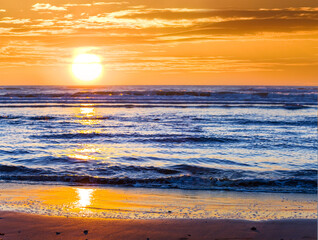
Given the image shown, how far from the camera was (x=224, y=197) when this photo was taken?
8188mm

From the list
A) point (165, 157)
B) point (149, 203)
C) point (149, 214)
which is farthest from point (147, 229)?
point (165, 157)

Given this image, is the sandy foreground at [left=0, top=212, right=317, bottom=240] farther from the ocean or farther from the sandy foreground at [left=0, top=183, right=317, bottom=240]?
the ocean

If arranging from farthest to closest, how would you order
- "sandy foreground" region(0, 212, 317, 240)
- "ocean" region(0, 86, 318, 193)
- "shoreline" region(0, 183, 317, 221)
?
"ocean" region(0, 86, 318, 193), "shoreline" region(0, 183, 317, 221), "sandy foreground" region(0, 212, 317, 240)

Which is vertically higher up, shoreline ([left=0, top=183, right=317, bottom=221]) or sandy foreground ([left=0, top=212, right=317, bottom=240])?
sandy foreground ([left=0, top=212, right=317, bottom=240])

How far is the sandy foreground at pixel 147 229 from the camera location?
18.9ft

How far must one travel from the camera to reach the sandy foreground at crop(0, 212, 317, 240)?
5770 millimetres

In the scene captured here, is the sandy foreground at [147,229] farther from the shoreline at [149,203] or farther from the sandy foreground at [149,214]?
the shoreline at [149,203]

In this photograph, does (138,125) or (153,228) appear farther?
(138,125)

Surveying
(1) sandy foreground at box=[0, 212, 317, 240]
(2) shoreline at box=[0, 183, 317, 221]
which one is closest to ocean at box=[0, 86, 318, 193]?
(2) shoreline at box=[0, 183, 317, 221]

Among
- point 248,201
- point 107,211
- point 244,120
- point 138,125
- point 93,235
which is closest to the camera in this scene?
point 93,235

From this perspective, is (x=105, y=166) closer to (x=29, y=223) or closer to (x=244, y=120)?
(x=29, y=223)

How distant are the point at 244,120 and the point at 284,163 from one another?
12.5 m

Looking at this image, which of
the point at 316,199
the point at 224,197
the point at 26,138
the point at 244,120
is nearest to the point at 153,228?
the point at 224,197

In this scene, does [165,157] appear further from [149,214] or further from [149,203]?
[149,214]
